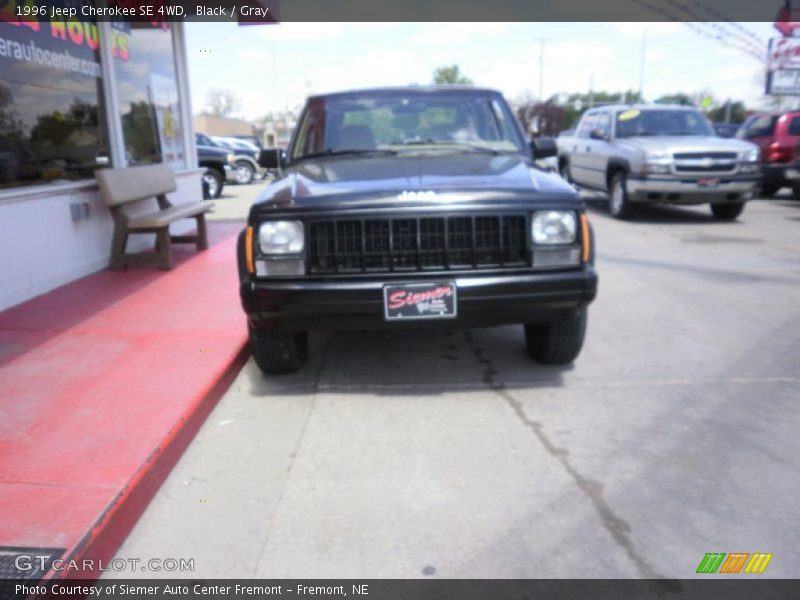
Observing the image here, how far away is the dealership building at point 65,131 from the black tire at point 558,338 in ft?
13.6

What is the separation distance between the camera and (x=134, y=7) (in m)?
7.70

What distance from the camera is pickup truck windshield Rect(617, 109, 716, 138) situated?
11031 mm

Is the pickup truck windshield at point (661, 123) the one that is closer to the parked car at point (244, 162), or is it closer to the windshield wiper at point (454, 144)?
the windshield wiper at point (454, 144)

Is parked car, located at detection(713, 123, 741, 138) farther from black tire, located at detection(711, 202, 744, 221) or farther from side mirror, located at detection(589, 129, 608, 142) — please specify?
side mirror, located at detection(589, 129, 608, 142)

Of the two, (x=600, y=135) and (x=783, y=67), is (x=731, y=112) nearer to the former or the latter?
(x=783, y=67)

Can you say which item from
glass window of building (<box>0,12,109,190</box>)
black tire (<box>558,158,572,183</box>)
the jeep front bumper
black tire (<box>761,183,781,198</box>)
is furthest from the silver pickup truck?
glass window of building (<box>0,12,109,190</box>)

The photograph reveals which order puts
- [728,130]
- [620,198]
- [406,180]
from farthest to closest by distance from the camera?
[728,130] < [620,198] < [406,180]

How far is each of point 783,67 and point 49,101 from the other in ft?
76.2

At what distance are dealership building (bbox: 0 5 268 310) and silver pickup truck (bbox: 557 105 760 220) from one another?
23.3ft

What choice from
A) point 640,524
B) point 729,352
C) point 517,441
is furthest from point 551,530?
point 729,352

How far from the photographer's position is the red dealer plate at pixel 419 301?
350 cm

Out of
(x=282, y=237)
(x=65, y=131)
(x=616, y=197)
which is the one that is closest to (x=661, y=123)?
(x=616, y=197)

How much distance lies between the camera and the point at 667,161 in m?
9.94

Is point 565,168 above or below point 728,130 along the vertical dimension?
below
